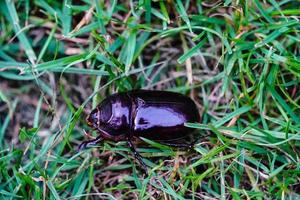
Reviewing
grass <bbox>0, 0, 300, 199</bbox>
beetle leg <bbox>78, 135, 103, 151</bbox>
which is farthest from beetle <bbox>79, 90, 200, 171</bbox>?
grass <bbox>0, 0, 300, 199</bbox>

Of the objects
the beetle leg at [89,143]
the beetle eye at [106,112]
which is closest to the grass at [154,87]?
the beetle leg at [89,143]

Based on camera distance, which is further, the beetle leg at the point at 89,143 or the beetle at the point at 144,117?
the beetle leg at the point at 89,143

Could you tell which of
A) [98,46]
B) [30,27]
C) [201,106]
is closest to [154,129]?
[201,106]

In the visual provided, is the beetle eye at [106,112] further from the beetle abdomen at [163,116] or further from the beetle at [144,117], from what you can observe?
the beetle abdomen at [163,116]

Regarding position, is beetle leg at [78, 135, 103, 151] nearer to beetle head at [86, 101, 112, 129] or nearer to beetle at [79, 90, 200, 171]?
beetle at [79, 90, 200, 171]

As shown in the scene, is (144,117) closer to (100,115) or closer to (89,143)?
(100,115)

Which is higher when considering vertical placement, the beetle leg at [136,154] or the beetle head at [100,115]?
the beetle head at [100,115]

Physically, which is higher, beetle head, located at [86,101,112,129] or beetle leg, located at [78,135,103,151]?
beetle head, located at [86,101,112,129]

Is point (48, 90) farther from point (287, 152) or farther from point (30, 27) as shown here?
point (287, 152)
